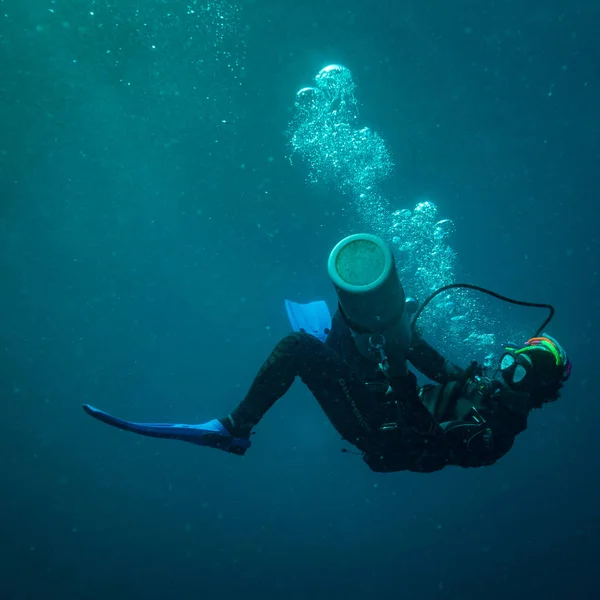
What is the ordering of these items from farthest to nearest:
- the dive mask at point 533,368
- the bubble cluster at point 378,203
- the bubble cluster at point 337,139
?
the bubble cluster at point 378,203 → the bubble cluster at point 337,139 → the dive mask at point 533,368

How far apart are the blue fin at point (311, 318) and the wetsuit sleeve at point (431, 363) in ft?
2.58

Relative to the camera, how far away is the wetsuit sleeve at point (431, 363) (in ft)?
12.1

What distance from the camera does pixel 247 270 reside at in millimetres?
28391

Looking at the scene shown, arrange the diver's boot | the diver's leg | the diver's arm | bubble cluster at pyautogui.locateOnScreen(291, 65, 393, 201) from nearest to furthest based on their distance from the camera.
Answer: the diver's boot
the diver's leg
the diver's arm
bubble cluster at pyautogui.locateOnScreen(291, 65, 393, 201)

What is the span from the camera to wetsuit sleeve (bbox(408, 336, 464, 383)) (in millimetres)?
3701

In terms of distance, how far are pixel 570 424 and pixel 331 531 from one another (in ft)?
77.6

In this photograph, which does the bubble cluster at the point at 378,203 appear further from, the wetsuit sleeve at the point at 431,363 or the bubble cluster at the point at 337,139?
the wetsuit sleeve at the point at 431,363

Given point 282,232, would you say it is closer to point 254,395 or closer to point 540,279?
point 540,279

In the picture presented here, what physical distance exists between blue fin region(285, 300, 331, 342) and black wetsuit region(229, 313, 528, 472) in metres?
0.10

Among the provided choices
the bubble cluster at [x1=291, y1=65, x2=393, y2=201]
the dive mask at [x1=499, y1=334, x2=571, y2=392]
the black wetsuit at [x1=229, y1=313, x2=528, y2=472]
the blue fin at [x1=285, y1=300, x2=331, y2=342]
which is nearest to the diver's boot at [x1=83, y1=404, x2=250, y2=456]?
the black wetsuit at [x1=229, y1=313, x2=528, y2=472]

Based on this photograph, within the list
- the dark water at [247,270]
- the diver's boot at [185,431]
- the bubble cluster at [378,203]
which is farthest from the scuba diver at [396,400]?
the dark water at [247,270]

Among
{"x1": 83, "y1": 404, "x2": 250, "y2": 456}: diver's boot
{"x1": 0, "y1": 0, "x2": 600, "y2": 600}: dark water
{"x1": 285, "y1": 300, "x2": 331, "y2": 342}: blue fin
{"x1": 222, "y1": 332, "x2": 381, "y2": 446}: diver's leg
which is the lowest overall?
{"x1": 83, "y1": 404, "x2": 250, "y2": 456}: diver's boot

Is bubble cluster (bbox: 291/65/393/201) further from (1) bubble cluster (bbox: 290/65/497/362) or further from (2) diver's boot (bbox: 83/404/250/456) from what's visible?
(2) diver's boot (bbox: 83/404/250/456)

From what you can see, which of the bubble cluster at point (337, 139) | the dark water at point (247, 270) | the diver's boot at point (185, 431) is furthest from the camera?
the bubble cluster at point (337, 139)
